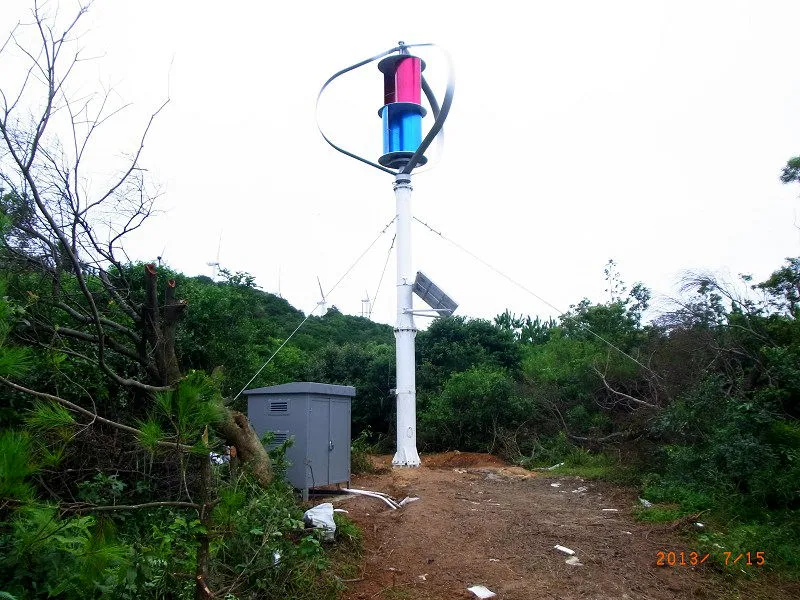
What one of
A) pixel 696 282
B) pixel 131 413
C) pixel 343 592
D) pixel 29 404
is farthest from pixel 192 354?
pixel 696 282

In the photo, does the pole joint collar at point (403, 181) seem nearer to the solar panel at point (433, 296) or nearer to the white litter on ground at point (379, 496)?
the solar panel at point (433, 296)

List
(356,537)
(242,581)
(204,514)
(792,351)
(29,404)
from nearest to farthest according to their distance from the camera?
(204,514)
(242,581)
(29,404)
(356,537)
(792,351)

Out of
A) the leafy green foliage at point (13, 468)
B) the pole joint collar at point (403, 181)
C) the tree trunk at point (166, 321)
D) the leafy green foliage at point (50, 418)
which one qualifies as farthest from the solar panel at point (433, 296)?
the leafy green foliage at point (13, 468)

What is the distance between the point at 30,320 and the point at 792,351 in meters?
7.81

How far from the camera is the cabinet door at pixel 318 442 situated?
698 centimetres

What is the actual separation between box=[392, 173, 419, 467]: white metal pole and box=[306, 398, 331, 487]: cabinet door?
421 cm

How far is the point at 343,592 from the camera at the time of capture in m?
4.67

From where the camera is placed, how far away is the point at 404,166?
11.9 m

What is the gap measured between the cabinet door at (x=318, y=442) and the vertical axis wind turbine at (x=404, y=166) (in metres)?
4.23

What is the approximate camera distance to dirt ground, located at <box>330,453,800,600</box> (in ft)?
15.8

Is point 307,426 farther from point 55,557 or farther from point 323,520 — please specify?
point 55,557

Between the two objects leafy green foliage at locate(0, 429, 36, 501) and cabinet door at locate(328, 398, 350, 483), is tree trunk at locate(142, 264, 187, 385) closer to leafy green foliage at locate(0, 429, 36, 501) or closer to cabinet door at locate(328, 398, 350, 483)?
Answer: leafy green foliage at locate(0, 429, 36, 501)

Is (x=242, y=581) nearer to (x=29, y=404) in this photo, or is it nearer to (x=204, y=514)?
(x=204, y=514)

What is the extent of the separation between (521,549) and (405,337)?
594 cm
